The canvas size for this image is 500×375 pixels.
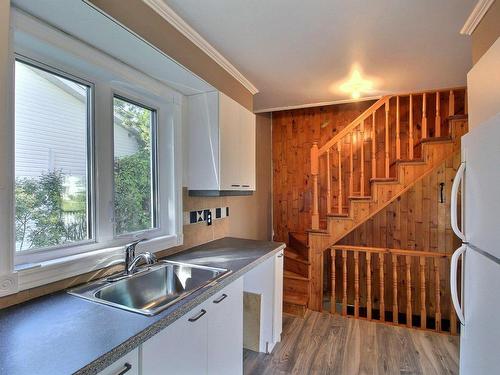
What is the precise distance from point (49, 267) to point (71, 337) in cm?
48

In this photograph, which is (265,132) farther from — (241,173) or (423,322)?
(423,322)

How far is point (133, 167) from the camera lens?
6.11 ft

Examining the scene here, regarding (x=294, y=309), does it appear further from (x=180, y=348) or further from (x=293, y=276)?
(x=180, y=348)

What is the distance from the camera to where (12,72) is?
108 cm

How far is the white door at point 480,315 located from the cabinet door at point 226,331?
3.68ft

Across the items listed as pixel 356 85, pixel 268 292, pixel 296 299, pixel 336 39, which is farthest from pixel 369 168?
pixel 268 292

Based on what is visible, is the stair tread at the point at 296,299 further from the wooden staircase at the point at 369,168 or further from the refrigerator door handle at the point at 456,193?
the refrigerator door handle at the point at 456,193

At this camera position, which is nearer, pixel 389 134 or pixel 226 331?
pixel 226 331

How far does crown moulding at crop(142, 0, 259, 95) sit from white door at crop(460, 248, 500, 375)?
1.97 m

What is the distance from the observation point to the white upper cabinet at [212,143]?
6.84 ft

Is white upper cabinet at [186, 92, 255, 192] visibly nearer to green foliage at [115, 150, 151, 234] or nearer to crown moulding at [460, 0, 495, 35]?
green foliage at [115, 150, 151, 234]

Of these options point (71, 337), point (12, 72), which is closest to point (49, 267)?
point (71, 337)

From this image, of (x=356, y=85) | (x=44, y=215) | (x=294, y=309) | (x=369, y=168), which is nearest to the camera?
(x=44, y=215)

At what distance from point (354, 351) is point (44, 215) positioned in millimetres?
2429
